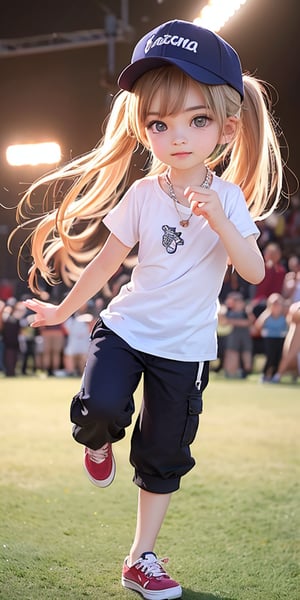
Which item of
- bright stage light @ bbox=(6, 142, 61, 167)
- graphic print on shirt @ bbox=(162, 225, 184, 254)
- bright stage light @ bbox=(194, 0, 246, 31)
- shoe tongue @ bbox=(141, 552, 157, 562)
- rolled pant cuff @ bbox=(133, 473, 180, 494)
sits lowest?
shoe tongue @ bbox=(141, 552, 157, 562)

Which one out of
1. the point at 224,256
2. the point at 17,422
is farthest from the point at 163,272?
the point at 17,422

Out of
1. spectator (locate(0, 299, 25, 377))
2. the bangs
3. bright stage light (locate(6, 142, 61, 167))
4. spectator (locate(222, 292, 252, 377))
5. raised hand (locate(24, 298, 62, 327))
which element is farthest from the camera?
spectator (locate(0, 299, 25, 377))

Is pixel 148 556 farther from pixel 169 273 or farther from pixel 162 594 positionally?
pixel 169 273

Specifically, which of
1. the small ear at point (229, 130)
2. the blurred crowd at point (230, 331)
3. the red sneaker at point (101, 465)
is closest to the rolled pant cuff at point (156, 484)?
the red sneaker at point (101, 465)

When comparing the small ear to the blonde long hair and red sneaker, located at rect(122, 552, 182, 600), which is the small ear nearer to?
the blonde long hair

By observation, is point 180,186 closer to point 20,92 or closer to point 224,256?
point 224,256

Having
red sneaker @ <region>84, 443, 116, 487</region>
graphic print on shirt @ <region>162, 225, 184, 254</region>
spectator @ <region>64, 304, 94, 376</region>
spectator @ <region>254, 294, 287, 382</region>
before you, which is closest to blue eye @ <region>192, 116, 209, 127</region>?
graphic print on shirt @ <region>162, 225, 184, 254</region>

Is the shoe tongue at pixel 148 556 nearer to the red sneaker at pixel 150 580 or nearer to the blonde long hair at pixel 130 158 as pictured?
the red sneaker at pixel 150 580

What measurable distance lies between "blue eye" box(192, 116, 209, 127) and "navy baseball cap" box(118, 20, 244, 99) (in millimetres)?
98

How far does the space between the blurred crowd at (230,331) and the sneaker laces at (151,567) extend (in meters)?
8.29

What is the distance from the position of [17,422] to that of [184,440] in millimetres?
3904

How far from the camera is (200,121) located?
7.19 feet

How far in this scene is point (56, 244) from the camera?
2.75 metres

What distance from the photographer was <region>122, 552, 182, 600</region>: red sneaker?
7.29ft
